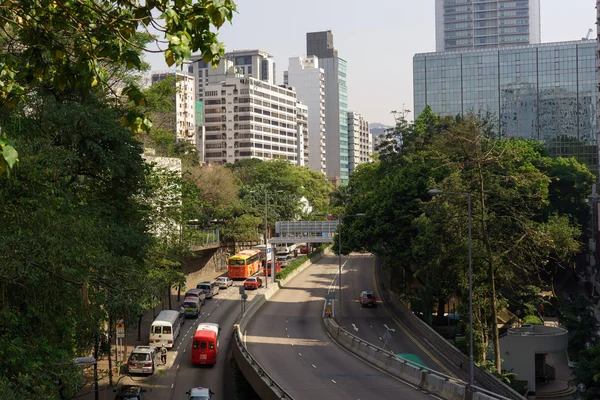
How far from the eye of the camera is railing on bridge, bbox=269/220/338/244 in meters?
73.9

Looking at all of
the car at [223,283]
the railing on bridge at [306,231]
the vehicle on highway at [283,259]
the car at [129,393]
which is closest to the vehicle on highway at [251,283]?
the car at [223,283]

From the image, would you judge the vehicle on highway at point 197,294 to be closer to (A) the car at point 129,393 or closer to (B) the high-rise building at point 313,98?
(A) the car at point 129,393

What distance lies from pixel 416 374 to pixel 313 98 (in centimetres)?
16354

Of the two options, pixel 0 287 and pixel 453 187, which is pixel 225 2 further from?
pixel 453 187

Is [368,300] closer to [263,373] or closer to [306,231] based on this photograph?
[306,231]

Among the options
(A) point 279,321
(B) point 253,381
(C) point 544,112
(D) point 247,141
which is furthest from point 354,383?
(D) point 247,141

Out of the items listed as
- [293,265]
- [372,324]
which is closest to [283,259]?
A: [293,265]

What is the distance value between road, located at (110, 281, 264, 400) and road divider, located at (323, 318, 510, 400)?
7178 millimetres

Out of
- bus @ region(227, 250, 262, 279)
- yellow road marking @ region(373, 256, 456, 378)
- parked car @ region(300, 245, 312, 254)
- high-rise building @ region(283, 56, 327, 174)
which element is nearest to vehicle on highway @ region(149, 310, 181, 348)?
yellow road marking @ region(373, 256, 456, 378)

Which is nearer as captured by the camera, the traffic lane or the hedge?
the traffic lane

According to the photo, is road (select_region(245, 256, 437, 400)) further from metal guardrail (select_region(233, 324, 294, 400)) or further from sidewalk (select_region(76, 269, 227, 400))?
sidewalk (select_region(76, 269, 227, 400))

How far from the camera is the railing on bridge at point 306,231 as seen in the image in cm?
7394

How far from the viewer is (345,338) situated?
147 ft

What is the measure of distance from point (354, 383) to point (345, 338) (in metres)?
11.9
